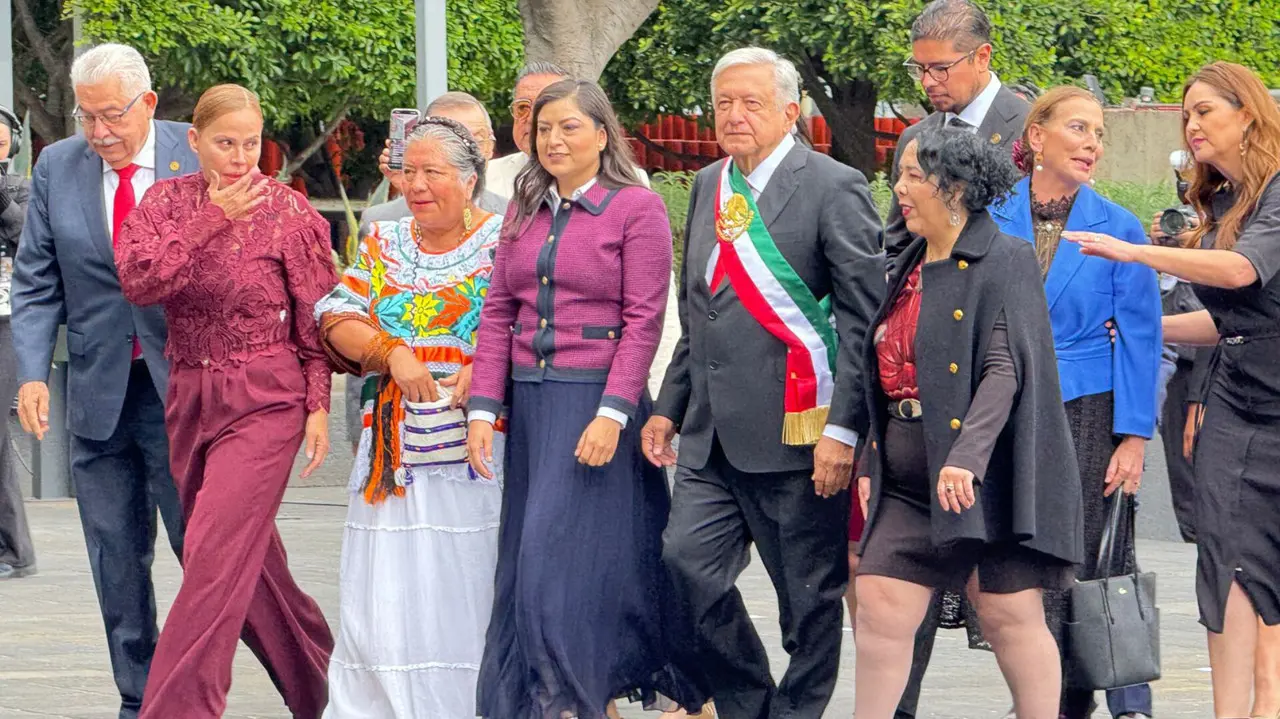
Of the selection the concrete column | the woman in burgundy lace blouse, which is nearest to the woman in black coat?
the woman in burgundy lace blouse

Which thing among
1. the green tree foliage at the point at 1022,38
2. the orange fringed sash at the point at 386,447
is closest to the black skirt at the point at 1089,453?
the orange fringed sash at the point at 386,447

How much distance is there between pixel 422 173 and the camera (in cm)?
612

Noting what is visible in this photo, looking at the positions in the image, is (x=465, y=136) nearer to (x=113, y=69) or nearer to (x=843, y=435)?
(x=113, y=69)

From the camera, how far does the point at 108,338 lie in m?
6.49

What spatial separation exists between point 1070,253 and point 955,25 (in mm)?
756

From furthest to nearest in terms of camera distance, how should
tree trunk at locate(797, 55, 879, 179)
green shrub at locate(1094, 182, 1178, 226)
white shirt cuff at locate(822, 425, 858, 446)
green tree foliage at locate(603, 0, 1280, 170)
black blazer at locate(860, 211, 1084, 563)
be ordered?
tree trunk at locate(797, 55, 879, 179) → green tree foliage at locate(603, 0, 1280, 170) → green shrub at locate(1094, 182, 1178, 226) → white shirt cuff at locate(822, 425, 858, 446) → black blazer at locate(860, 211, 1084, 563)

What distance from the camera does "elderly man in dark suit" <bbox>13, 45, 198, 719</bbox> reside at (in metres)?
6.47

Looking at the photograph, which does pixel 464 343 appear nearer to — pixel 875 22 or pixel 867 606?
pixel 867 606

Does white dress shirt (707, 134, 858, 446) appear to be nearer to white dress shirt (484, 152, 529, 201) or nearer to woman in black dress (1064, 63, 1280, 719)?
woman in black dress (1064, 63, 1280, 719)

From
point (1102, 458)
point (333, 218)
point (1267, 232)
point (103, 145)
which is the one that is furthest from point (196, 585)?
point (333, 218)

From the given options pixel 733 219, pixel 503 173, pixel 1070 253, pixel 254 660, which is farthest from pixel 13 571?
pixel 1070 253

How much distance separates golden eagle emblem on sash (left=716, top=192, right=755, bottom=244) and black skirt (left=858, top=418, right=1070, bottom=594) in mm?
805

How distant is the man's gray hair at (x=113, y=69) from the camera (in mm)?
6445

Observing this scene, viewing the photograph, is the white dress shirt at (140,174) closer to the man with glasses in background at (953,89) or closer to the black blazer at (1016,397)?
the man with glasses in background at (953,89)
